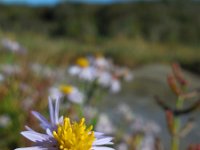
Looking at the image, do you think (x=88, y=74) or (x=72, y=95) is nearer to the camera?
(x=72, y=95)

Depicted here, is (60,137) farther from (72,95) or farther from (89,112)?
(89,112)

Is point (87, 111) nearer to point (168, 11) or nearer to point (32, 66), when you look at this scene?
point (32, 66)

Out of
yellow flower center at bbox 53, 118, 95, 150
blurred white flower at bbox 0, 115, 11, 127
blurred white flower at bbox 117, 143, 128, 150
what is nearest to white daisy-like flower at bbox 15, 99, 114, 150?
yellow flower center at bbox 53, 118, 95, 150

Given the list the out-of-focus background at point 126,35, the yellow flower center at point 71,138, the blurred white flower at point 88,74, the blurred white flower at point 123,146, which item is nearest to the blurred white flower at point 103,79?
the blurred white flower at point 88,74

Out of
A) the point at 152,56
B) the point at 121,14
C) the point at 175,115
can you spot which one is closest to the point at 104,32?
the point at 121,14

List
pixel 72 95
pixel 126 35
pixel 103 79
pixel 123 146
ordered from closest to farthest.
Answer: pixel 72 95, pixel 123 146, pixel 103 79, pixel 126 35

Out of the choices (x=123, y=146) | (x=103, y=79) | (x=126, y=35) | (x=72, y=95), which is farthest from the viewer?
(x=126, y=35)

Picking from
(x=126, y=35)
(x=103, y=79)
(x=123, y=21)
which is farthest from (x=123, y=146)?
(x=123, y=21)

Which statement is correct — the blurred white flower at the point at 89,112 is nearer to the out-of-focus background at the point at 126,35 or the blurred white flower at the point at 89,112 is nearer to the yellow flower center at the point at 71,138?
the yellow flower center at the point at 71,138
